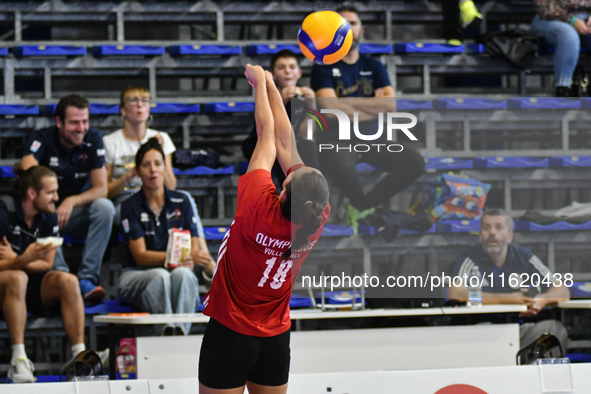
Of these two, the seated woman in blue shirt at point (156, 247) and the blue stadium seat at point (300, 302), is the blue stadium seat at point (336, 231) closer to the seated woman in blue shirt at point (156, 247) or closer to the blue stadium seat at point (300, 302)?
the seated woman in blue shirt at point (156, 247)

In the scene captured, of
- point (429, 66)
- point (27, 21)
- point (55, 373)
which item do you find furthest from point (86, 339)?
point (429, 66)

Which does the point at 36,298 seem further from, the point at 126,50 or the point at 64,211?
the point at 126,50

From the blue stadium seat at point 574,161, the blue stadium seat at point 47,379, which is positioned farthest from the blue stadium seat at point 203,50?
the blue stadium seat at point 574,161

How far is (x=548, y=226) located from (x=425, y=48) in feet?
13.3

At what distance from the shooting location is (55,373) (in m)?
5.70

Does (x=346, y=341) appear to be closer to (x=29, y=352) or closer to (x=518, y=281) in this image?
(x=518, y=281)

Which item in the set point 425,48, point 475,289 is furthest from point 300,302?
point 425,48

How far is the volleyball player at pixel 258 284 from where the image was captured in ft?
9.85

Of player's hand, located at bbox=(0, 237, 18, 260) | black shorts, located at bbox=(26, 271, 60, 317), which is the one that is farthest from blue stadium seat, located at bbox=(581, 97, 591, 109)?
player's hand, located at bbox=(0, 237, 18, 260)

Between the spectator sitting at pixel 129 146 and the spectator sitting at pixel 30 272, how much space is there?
0.74 m

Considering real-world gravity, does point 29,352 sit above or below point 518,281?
below

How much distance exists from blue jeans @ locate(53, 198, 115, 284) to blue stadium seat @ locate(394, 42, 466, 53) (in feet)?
12.4

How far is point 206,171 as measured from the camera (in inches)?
255

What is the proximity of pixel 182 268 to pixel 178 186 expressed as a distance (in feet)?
5.20
